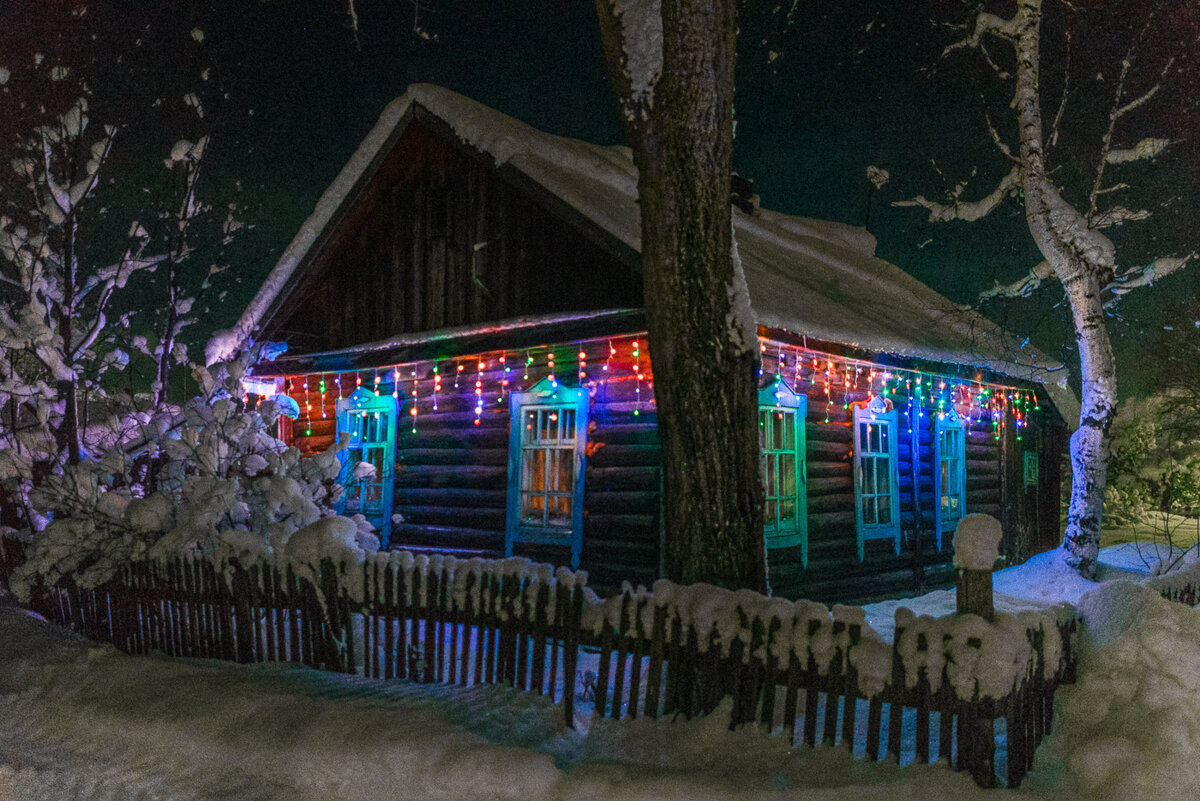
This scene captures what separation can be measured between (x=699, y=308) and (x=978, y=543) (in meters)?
2.24

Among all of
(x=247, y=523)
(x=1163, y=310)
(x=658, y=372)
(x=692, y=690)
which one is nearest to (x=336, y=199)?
(x=247, y=523)

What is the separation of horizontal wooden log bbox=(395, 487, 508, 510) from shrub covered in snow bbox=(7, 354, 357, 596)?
2.38 meters

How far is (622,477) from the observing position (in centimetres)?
980

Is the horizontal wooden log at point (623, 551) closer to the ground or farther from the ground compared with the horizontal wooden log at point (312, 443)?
closer to the ground

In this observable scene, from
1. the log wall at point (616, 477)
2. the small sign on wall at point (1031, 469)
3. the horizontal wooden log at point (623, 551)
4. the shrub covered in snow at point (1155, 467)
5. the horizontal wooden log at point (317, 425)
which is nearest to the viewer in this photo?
the horizontal wooden log at point (623, 551)

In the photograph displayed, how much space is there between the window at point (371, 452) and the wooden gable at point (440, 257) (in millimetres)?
1037

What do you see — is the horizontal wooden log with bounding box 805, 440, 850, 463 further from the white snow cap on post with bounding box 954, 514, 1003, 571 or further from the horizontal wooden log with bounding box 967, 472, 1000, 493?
the white snow cap on post with bounding box 954, 514, 1003, 571

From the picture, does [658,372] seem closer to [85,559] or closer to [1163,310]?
[85,559]

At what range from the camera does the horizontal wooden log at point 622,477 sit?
375 inches

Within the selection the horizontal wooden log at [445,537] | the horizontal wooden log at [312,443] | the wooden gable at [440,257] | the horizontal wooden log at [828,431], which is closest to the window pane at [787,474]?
the horizontal wooden log at [828,431]

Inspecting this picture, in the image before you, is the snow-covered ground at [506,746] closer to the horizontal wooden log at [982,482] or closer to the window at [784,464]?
the window at [784,464]

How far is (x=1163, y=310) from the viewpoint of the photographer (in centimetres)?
3067

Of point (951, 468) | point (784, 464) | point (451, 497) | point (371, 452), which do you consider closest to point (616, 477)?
point (784, 464)

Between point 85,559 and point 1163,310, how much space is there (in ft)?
115
